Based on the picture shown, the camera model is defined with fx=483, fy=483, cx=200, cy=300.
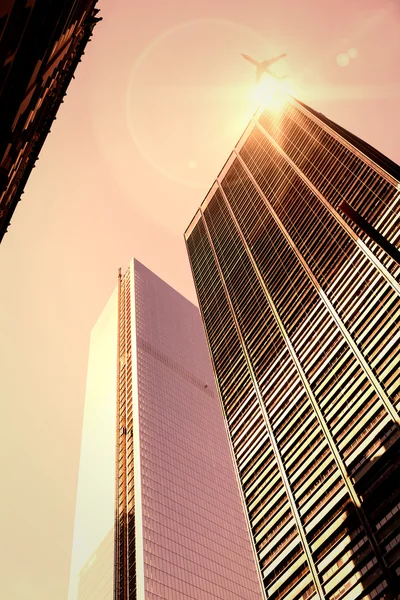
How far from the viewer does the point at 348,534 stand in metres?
49.7

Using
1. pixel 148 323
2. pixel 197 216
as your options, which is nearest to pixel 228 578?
pixel 148 323

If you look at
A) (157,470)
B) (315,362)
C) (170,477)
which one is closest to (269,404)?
(315,362)

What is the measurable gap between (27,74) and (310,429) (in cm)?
5199

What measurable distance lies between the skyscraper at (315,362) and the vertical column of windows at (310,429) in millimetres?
177

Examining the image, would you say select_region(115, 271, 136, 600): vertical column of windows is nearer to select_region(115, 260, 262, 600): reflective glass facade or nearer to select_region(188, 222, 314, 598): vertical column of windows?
select_region(115, 260, 262, 600): reflective glass facade

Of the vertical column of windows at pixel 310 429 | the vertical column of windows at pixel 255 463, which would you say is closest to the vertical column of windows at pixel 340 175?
the vertical column of windows at pixel 310 429

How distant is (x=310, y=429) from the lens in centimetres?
6222

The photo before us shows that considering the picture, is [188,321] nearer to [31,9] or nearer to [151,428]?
[151,428]

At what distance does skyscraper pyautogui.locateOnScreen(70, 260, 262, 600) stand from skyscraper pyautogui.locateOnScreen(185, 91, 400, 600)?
37.5 m

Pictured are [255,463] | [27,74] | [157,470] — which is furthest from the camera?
[157,470]

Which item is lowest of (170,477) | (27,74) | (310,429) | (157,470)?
(170,477)

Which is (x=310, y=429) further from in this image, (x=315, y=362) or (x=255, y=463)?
(x=255, y=463)

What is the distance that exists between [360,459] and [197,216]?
328ft

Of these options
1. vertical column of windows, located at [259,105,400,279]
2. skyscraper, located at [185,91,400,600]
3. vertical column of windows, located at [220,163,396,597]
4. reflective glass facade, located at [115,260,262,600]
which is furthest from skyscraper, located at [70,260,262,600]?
vertical column of windows, located at [259,105,400,279]
